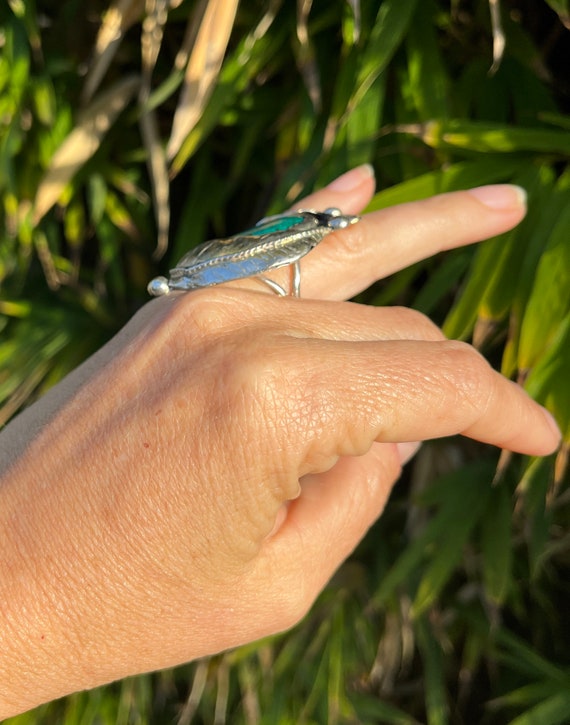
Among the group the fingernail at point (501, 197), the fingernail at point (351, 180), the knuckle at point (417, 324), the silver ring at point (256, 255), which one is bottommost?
the knuckle at point (417, 324)

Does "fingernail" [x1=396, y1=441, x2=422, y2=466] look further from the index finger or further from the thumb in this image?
the index finger

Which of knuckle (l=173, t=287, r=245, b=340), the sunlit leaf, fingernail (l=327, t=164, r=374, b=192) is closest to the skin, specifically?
knuckle (l=173, t=287, r=245, b=340)

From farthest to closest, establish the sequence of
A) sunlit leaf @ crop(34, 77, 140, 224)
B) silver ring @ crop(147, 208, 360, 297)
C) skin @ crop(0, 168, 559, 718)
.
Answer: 1. sunlit leaf @ crop(34, 77, 140, 224)
2. silver ring @ crop(147, 208, 360, 297)
3. skin @ crop(0, 168, 559, 718)

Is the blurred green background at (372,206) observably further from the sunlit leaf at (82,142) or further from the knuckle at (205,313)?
the knuckle at (205,313)

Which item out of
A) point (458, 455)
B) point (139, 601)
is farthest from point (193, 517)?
point (458, 455)

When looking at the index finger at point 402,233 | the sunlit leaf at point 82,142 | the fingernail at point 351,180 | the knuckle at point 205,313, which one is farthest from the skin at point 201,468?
the sunlit leaf at point 82,142

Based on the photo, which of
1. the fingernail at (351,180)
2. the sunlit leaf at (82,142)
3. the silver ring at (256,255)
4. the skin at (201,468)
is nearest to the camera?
the skin at (201,468)

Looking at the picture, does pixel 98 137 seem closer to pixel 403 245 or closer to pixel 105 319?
pixel 105 319

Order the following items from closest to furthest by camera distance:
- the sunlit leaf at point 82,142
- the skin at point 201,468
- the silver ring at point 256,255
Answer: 1. the skin at point 201,468
2. the silver ring at point 256,255
3. the sunlit leaf at point 82,142

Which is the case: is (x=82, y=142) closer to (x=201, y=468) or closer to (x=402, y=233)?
(x=402, y=233)
